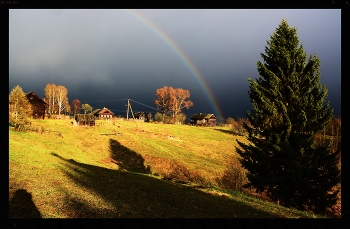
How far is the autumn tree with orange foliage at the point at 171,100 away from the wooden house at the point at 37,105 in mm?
47552

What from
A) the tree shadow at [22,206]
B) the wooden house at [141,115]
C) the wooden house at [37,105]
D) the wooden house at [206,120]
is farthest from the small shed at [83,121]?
the wooden house at [206,120]

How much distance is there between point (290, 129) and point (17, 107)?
36.0 metres

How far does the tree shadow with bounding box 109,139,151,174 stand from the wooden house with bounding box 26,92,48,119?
30.3 meters

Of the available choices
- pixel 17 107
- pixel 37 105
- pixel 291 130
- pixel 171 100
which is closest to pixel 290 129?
pixel 291 130

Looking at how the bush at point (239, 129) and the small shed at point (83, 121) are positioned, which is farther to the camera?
the bush at point (239, 129)

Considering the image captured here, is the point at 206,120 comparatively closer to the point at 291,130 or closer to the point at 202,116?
the point at 202,116

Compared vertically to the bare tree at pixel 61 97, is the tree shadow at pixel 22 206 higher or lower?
lower

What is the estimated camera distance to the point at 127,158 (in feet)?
101

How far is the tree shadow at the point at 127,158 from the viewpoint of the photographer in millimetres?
26938

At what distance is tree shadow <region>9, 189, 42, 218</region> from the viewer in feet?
23.8

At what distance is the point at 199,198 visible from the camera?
12.3 metres

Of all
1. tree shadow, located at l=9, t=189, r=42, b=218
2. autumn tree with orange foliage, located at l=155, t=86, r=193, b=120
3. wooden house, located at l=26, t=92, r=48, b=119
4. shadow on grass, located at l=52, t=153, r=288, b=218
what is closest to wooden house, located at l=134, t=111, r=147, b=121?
autumn tree with orange foliage, located at l=155, t=86, r=193, b=120

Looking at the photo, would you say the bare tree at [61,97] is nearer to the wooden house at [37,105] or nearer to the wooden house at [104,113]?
the wooden house at [104,113]
